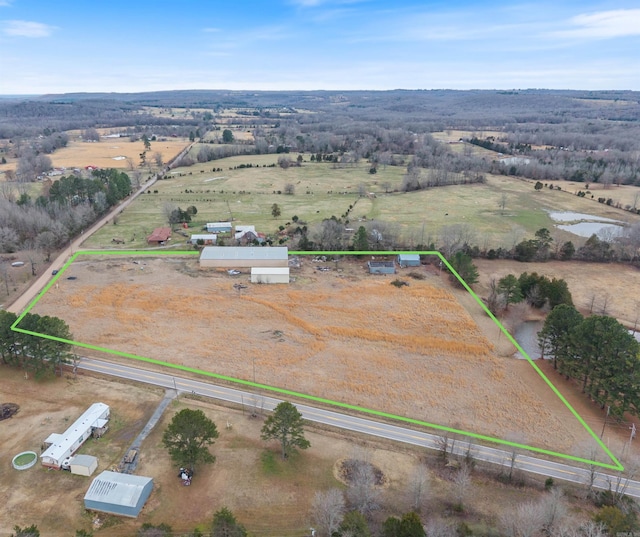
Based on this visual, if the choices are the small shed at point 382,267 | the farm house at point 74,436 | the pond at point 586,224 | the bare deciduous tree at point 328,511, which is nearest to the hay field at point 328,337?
the small shed at point 382,267

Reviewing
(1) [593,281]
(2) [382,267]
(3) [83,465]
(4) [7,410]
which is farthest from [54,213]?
(1) [593,281]

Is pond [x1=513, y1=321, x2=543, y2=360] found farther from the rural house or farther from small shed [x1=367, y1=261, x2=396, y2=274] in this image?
the rural house

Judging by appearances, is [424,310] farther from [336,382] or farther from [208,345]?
[208,345]

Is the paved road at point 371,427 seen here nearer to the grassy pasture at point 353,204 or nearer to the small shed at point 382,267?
the small shed at point 382,267

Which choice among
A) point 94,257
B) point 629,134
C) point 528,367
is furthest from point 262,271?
point 629,134

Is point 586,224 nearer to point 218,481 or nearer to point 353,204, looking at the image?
point 353,204

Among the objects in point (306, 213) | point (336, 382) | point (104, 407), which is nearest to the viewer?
point (104, 407)
